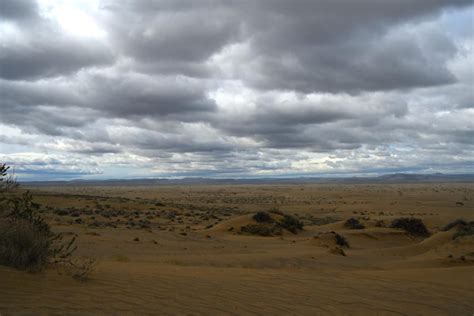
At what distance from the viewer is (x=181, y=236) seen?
19500 millimetres

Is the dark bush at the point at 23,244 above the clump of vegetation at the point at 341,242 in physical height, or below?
above

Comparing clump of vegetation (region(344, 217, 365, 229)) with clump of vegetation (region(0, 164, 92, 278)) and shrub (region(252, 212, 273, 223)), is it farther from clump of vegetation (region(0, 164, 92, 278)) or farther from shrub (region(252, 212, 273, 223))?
clump of vegetation (region(0, 164, 92, 278))

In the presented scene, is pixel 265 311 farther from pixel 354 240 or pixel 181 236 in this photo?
pixel 354 240

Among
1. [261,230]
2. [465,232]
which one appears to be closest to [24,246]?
[261,230]

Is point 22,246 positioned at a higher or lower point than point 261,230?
higher

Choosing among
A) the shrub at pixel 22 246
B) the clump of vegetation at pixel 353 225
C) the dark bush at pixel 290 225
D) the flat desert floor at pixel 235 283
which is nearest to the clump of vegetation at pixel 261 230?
the dark bush at pixel 290 225

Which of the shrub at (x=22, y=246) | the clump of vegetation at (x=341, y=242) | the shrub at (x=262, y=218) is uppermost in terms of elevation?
the shrub at (x=22, y=246)

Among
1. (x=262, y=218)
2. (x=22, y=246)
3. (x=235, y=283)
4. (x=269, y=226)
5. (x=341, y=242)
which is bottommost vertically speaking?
(x=341, y=242)

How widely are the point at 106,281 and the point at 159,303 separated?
1626 mm

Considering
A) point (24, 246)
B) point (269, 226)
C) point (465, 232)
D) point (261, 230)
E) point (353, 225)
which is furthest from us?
point (353, 225)

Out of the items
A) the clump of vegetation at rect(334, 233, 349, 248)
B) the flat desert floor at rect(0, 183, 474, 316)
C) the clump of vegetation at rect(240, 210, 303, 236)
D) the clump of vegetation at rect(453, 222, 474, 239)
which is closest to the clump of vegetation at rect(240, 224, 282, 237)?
the clump of vegetation at rect(240, 210, 303, 236)

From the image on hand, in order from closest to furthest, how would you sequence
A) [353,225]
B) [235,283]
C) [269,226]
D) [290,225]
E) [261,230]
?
[235,283]
[261,230]
[269,226]
[290,225]
[353,225]

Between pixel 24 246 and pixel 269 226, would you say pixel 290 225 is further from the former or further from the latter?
pixel 24 246

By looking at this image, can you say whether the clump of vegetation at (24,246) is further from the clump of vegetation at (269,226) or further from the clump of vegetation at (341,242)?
the clump of vegetation at (269,226)
